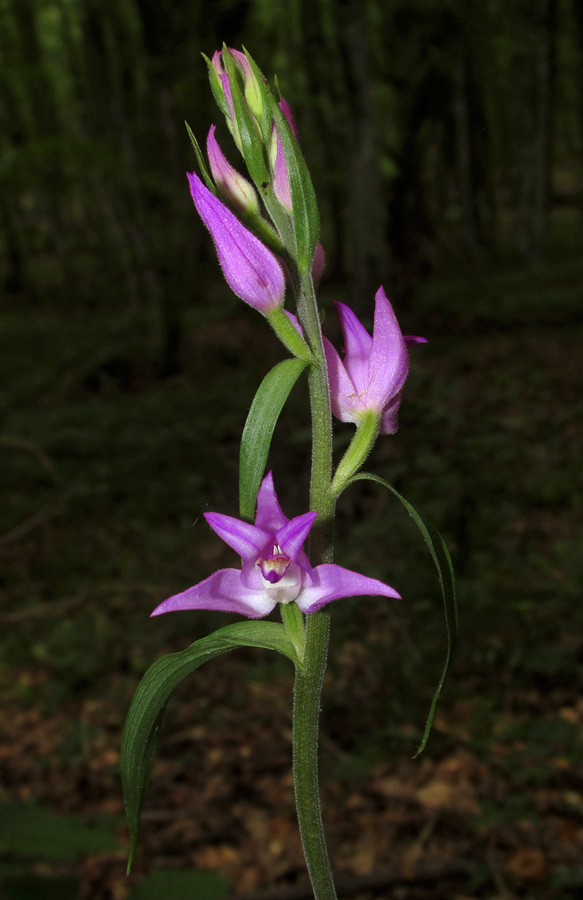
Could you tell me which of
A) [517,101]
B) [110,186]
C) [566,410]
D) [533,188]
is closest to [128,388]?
[110,186]

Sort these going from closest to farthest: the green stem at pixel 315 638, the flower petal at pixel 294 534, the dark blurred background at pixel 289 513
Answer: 1. the flower petal at pixel 294 534
2. the green stem at pixel 315 638
3. the dark blurred background at pixel 289 513

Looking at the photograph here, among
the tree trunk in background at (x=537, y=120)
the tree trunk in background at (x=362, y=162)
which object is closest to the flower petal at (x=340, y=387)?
the tree trunk in background at (x=362, y=162)

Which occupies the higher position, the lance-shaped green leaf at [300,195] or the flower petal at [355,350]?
the lance-shaped green leaf at [300,195]

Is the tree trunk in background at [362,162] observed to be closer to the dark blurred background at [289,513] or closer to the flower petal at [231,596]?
the dark blurred background at [289,513]

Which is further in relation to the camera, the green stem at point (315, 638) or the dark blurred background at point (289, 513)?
the dark blurred background at point (289, 513)

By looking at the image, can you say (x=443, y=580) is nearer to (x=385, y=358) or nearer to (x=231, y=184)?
(x=385, y=358)

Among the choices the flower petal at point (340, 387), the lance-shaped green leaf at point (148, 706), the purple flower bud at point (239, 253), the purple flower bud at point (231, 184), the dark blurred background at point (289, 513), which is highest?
the purple flower bud at point (231, 184)

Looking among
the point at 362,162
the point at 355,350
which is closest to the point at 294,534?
the point at 355,350

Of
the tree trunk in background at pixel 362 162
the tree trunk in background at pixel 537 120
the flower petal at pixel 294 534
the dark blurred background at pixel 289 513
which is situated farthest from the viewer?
the tree trunk in background at pixel 537 120
